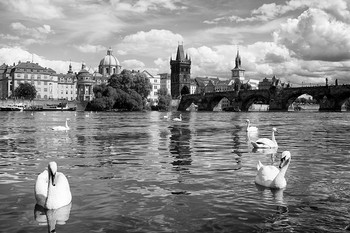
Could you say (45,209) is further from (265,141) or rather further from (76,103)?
(76,103)

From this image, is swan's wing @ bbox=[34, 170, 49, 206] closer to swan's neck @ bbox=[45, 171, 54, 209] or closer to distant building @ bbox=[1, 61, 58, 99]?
swan's neck @ bbox=[45, 171, 54, 209]

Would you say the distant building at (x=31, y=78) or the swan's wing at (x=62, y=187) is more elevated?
the distant building at (x=31, y=78)

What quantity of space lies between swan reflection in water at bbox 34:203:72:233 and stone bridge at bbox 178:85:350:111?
114090mm

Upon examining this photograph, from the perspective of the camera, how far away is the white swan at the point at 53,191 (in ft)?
25.5

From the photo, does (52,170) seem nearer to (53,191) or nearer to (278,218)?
(53,191)

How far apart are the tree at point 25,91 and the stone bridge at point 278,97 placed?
57785 mm

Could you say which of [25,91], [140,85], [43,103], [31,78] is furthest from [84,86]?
[140,85]

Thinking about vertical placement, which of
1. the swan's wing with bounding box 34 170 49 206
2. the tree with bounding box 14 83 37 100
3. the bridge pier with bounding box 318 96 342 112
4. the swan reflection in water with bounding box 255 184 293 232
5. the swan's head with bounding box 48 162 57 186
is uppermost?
the tree with bounding box 14 83 37 100

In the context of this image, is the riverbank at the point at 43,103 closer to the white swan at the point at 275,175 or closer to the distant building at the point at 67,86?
the distant building at the point at 67,86

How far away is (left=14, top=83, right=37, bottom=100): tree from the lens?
155625mm

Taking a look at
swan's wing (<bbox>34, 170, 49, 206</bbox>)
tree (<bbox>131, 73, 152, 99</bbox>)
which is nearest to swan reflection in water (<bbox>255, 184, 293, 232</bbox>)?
swan's wing (<bbox>34, 170, 49, 206</bbox>)

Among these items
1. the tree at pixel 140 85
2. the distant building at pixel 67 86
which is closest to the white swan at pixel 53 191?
the tree at pixel 140 85

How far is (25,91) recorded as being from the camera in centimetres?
15588

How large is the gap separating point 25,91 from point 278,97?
91.1 metres
